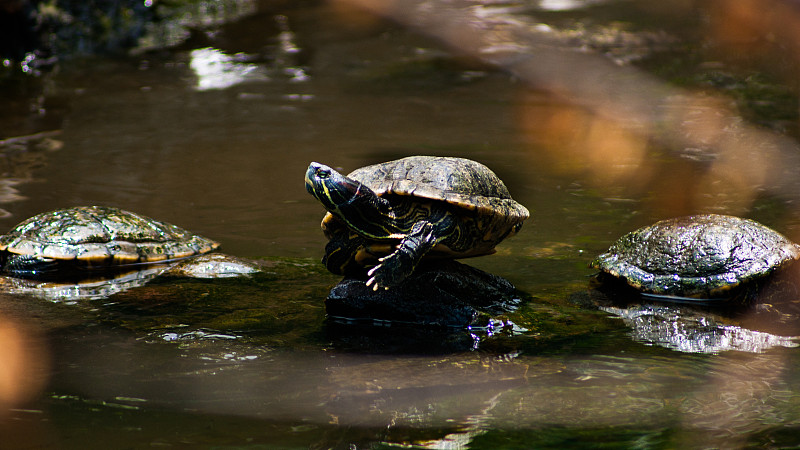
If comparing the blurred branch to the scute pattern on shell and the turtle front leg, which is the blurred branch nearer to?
the scute pattern on shell

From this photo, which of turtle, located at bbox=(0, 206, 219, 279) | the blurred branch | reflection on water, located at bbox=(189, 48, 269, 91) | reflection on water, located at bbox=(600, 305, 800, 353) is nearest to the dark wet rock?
reflection on water, located at bbox=(600, 305, 800, 353)

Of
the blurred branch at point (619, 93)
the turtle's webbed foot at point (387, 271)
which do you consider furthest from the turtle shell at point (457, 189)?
the blurred branch at point (619, 93)

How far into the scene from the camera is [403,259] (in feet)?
12.8

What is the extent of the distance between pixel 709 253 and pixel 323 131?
5.62 meters

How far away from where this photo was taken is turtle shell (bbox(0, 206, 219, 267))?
18.3ft

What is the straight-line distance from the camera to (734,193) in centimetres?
688

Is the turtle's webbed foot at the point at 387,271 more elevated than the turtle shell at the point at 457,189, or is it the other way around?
the turtle shell at the point at 457,189

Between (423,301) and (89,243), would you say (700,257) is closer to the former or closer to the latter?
(423,301)

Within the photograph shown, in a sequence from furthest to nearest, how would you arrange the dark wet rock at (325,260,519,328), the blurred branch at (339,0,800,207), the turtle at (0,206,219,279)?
the blurred branch at (339,0,800,207) → the turtle at (0,206,219,279) → the dark wet rock at (325,260,519,328)

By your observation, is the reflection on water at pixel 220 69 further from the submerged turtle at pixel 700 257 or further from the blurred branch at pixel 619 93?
the submerged turtle at pixel 700 257

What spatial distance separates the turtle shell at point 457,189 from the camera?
4090mm

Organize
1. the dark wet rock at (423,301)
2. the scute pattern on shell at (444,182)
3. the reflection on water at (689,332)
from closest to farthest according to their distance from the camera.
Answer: the reflection on water at (689,332), the scute pattern on shell at (444,182), the dark wet rock at (423,301)

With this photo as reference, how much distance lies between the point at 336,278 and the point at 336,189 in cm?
136

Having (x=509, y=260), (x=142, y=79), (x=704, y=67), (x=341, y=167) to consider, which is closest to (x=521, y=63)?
(x=704, y=67)
